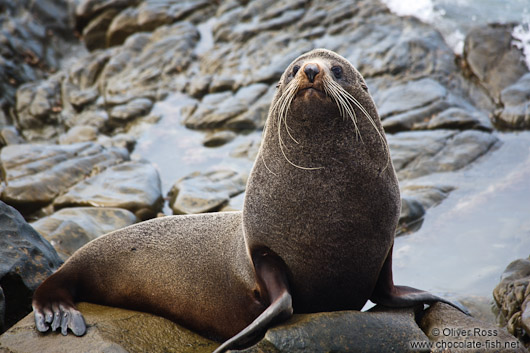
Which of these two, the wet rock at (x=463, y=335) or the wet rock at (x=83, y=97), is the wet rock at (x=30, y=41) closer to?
the wet rock at (x=83, y=97)

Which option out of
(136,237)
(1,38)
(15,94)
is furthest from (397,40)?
(1,38)

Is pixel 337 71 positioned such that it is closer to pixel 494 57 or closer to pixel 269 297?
pixel 269 297

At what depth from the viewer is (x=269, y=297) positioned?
A: 4.04 meters

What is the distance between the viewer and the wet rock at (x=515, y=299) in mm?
4738

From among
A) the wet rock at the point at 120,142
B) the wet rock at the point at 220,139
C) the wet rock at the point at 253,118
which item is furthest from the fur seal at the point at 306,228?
the wet rock at the point at 120,142

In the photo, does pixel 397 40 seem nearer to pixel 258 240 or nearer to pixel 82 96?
pixel 82 96

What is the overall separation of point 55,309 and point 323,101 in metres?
2.79

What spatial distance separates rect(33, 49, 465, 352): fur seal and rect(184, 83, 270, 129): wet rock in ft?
23.4

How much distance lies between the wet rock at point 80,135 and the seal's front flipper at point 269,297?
30.2ft

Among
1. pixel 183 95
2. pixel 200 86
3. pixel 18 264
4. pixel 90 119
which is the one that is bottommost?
pixel 90 119

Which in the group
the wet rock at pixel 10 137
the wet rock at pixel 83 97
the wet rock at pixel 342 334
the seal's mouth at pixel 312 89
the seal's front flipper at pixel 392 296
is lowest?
the wet rock at pixel 10 137

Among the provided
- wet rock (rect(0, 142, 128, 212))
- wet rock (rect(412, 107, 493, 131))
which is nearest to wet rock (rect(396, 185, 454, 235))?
wet rock (rect(412, 107, 493, 131))

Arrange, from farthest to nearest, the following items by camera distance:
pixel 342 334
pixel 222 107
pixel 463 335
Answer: pixel 222 107
pixel 463 335
pixel 342 334

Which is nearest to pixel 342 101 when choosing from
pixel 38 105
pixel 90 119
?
pixel 90 119
